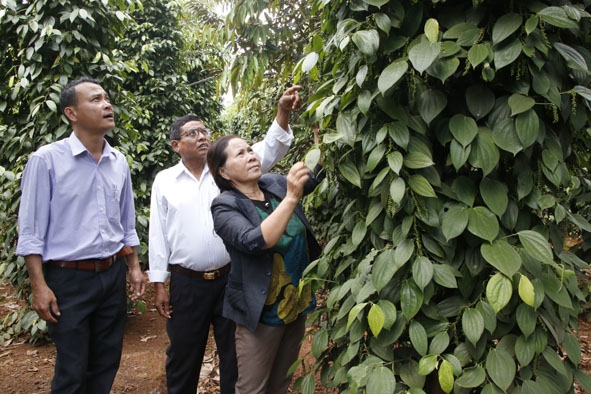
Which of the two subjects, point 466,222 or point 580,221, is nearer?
point 466,222

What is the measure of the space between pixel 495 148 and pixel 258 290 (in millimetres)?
931

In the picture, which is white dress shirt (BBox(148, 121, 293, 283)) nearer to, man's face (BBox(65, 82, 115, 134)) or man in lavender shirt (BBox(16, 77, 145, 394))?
man in lavender shirt (BBox(16, 77, 145, 394))

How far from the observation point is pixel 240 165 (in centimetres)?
179

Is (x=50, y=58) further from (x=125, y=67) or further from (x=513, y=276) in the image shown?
(x=513, y=276)

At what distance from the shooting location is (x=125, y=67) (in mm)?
3322

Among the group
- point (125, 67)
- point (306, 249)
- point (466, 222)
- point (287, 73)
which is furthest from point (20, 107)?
point (466, 222)

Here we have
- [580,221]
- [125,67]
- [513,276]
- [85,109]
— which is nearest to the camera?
[513,276]

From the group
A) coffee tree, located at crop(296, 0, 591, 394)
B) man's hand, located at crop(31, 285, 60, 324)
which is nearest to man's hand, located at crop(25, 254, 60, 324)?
→ man's hand, located at crop(31, 285, 60, 324)

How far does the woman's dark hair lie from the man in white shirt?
0.36 metres

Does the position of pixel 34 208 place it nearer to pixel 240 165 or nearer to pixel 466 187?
pixel 240 165

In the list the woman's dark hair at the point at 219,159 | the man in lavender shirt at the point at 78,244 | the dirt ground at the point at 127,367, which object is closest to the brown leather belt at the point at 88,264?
the man in lavender shirt at the point at 78,244

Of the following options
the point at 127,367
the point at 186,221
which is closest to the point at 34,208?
the point at 186,221

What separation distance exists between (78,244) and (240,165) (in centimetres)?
79

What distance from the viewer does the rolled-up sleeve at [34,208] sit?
74.2 inches
